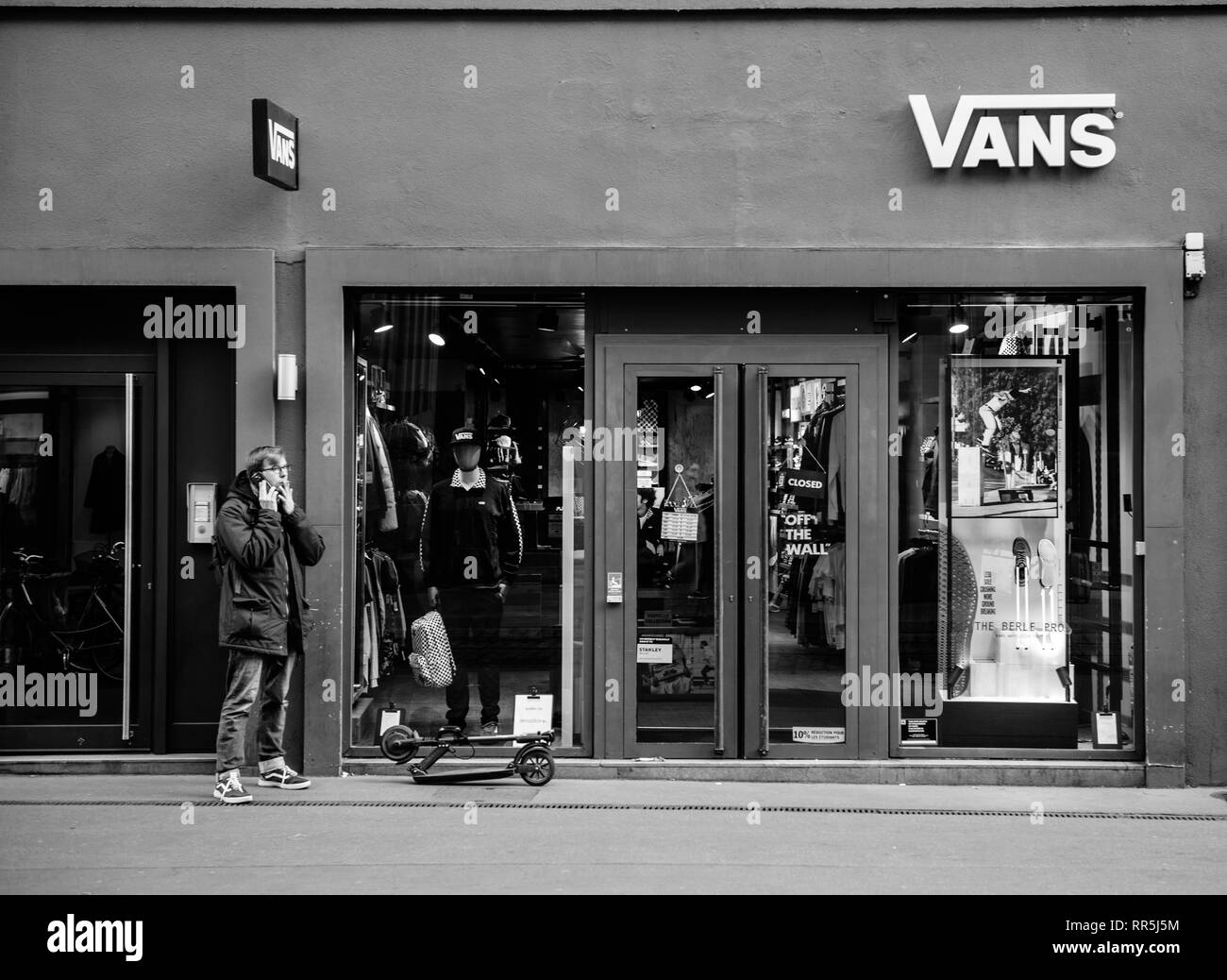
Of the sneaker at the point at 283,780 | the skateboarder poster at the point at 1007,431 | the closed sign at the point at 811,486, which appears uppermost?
the skateboarder poster at the point at 1007,431

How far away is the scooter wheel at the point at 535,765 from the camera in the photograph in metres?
7.98

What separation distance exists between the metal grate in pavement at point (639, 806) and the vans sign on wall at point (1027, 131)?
13.8 ft

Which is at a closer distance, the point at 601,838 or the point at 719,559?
the point at 601,838

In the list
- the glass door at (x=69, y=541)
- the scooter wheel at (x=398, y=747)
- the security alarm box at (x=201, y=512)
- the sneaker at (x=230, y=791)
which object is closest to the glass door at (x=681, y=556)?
the scooter wheel at (x=398, y=747)

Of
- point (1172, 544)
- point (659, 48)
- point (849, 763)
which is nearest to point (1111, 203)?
point (1172, 544)

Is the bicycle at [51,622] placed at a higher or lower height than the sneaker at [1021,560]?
lower

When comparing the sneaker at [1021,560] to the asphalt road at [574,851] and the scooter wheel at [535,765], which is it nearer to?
the asphalt road at [574,851]

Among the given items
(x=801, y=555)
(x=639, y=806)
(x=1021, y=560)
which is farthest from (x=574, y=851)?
(x=1021, y=560)

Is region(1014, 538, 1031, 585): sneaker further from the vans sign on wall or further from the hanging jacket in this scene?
the hanging jacket

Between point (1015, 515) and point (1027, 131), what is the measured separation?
263cm

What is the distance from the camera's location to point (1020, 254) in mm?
8258

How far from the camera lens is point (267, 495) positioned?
7777 mm

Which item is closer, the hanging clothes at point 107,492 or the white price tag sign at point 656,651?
the white price tag sign at point 656,651

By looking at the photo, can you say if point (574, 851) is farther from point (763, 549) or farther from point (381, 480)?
point (381, 480)
